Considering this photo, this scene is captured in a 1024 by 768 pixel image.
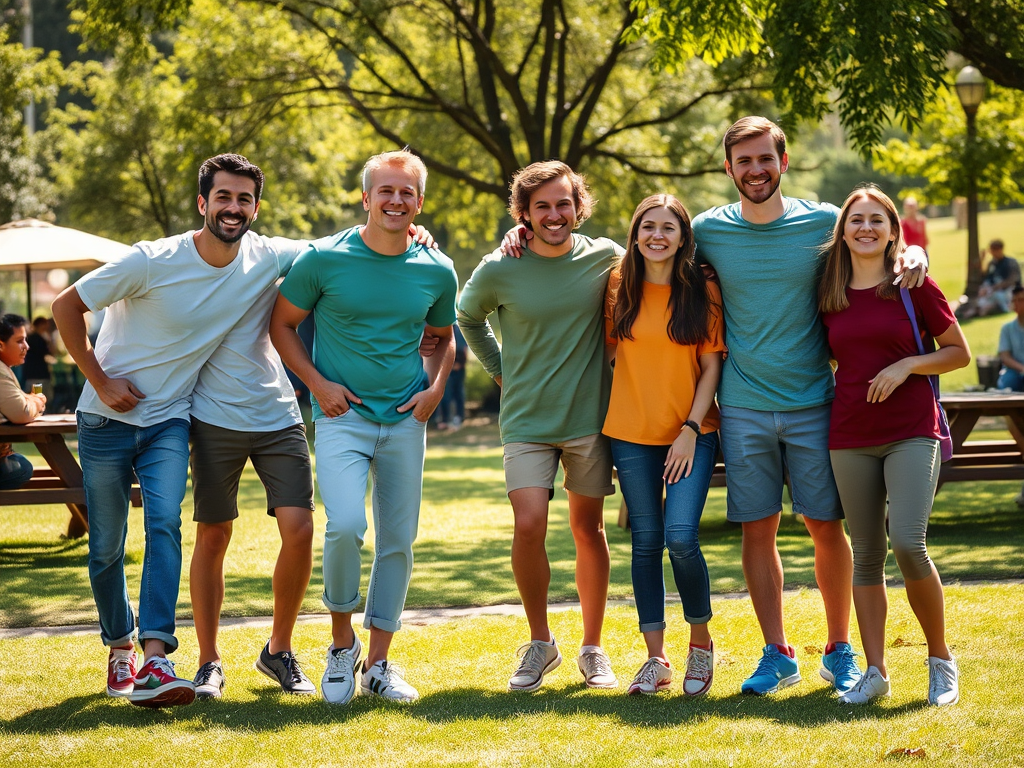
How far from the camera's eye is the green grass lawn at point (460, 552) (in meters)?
7.31

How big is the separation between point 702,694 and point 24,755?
8.72 ft

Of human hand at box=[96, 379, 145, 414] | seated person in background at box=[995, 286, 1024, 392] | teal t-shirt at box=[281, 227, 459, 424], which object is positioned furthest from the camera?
seated person in background at box=[995, 286, 1024, 392]

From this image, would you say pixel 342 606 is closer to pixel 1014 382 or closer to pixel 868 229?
pixel 868 229

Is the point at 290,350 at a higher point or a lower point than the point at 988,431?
higher

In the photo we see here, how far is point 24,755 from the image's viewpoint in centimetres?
416

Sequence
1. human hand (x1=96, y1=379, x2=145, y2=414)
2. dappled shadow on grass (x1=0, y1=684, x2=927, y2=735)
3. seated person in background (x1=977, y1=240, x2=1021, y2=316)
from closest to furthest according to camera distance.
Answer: dappled shadow on grass (x1=0, y1=684, x2=927, y2=735) < human hand (x1=96, y1=379, x2=145, y2=414) < seated person in background (x1=977, y1=240, x2=1021, y2=316)

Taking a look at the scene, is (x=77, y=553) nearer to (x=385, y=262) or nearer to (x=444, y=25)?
(x=385, y=262)

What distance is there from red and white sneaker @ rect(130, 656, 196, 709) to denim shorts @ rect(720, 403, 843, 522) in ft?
7.82

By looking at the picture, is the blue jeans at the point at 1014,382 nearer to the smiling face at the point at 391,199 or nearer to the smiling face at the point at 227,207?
the smiling face at the point at 391,199

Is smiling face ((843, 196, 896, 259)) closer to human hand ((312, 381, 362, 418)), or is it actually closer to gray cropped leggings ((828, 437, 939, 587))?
gray cropped leggings ((828, 437, 939, 587))

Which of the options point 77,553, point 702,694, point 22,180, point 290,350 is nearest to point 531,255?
point 290,350

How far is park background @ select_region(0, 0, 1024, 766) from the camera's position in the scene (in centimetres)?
429

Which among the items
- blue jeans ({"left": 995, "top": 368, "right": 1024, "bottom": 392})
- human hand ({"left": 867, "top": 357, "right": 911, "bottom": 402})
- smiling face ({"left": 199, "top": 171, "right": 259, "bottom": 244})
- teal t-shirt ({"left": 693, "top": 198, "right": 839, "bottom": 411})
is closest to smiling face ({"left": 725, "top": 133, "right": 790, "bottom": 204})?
teal t-shirt ({"left": 693, "top": 198, "right": 839, "bottom": 411})

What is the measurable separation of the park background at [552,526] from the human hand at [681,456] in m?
0.95
